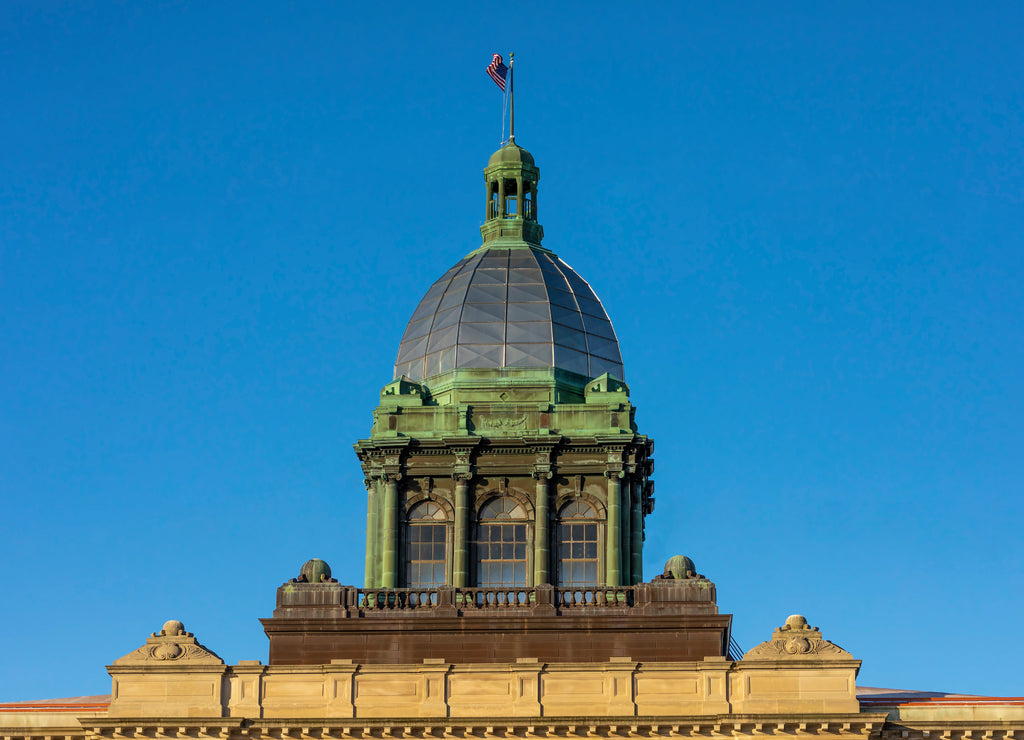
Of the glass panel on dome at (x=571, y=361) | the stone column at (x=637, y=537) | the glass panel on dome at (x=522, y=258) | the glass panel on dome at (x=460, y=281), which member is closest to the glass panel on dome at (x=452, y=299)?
the glass panel on dome at (x=460, y=281)

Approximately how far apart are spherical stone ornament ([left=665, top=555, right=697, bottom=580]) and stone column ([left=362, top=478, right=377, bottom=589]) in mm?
10719

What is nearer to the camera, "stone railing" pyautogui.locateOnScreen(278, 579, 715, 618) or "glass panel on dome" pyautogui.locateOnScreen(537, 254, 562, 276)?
"stone railing" pyautogui.locateOnScreen(278, 579, 715, 618)

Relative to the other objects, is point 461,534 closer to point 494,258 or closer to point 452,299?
point 452,299

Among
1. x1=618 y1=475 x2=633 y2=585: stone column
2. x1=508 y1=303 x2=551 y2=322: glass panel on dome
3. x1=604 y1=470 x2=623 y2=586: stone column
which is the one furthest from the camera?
x1=508 y1=303 x2=551 y2=322: glass panel on dome

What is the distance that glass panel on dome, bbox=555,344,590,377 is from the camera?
82.6m

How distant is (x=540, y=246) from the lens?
87875 millimetres

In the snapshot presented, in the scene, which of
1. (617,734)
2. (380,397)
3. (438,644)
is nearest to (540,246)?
(380,397)

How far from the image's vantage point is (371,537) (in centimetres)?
7994

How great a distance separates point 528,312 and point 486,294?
1.83 meters

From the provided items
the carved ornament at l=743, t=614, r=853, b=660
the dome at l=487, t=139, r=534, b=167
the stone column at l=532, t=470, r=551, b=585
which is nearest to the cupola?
the dome at l=487, t=139, r=534, b=167

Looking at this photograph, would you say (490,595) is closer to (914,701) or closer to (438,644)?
(438,644)

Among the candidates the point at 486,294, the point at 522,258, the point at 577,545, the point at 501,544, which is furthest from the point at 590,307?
the point at 501,544

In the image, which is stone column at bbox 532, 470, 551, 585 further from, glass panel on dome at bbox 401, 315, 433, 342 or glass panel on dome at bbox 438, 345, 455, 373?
glass panel on dome at bbox 401, 315, 433, 342

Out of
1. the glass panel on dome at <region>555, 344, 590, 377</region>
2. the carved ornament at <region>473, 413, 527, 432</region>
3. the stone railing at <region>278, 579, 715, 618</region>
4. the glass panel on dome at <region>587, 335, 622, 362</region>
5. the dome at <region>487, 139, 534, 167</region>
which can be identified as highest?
the dome at <region>487, 139, 534, 167</region>
